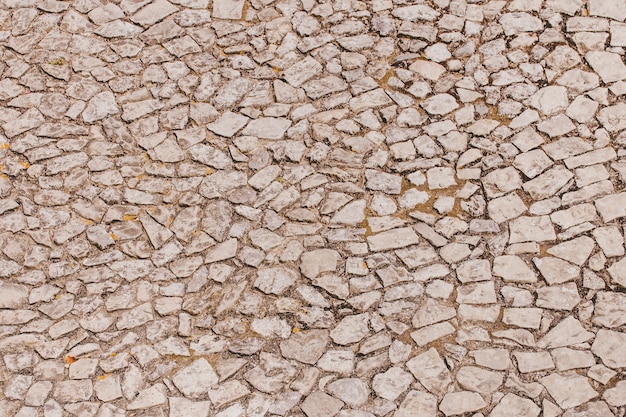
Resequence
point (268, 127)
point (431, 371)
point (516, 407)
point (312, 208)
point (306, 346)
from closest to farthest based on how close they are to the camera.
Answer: point (516, 407)
point (431, 371)
point (306, 346)
point (312, 208)
point (268, 127)

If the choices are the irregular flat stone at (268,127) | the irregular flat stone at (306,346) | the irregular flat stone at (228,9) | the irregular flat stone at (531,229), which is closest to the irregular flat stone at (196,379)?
the irregular flat stone at (306,346)

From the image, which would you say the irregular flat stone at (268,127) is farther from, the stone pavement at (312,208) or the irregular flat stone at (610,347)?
the irregular flat stone at (610,347)

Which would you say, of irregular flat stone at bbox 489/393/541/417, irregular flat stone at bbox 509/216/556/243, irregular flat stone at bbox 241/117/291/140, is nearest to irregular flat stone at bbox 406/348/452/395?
irregular flat stone at bbox 489/393/541/417

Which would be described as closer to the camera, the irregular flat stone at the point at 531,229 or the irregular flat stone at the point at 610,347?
the irregular flat stone at the point at 610,347

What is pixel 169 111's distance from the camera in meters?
7.01

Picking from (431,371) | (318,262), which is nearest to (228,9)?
(318,262)

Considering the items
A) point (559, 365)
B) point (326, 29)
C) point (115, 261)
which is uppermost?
point (326, 29)

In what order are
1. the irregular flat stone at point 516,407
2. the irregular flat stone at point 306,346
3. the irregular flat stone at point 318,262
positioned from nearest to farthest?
1. the irregular flat stone at point 516,407
2. the irregular flat stone at point 306,346
3. the irregular flat stone at point 318,262

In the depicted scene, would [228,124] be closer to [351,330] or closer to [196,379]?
[351,330]

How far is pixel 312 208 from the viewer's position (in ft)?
20.6

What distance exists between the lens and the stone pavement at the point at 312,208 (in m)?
5.39

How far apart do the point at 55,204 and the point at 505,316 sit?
3.30 metres

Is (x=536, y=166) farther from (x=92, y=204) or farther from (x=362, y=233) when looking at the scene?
(x=92, y=204)

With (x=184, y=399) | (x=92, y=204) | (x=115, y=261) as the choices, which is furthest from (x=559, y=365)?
(x=92, y=204)
